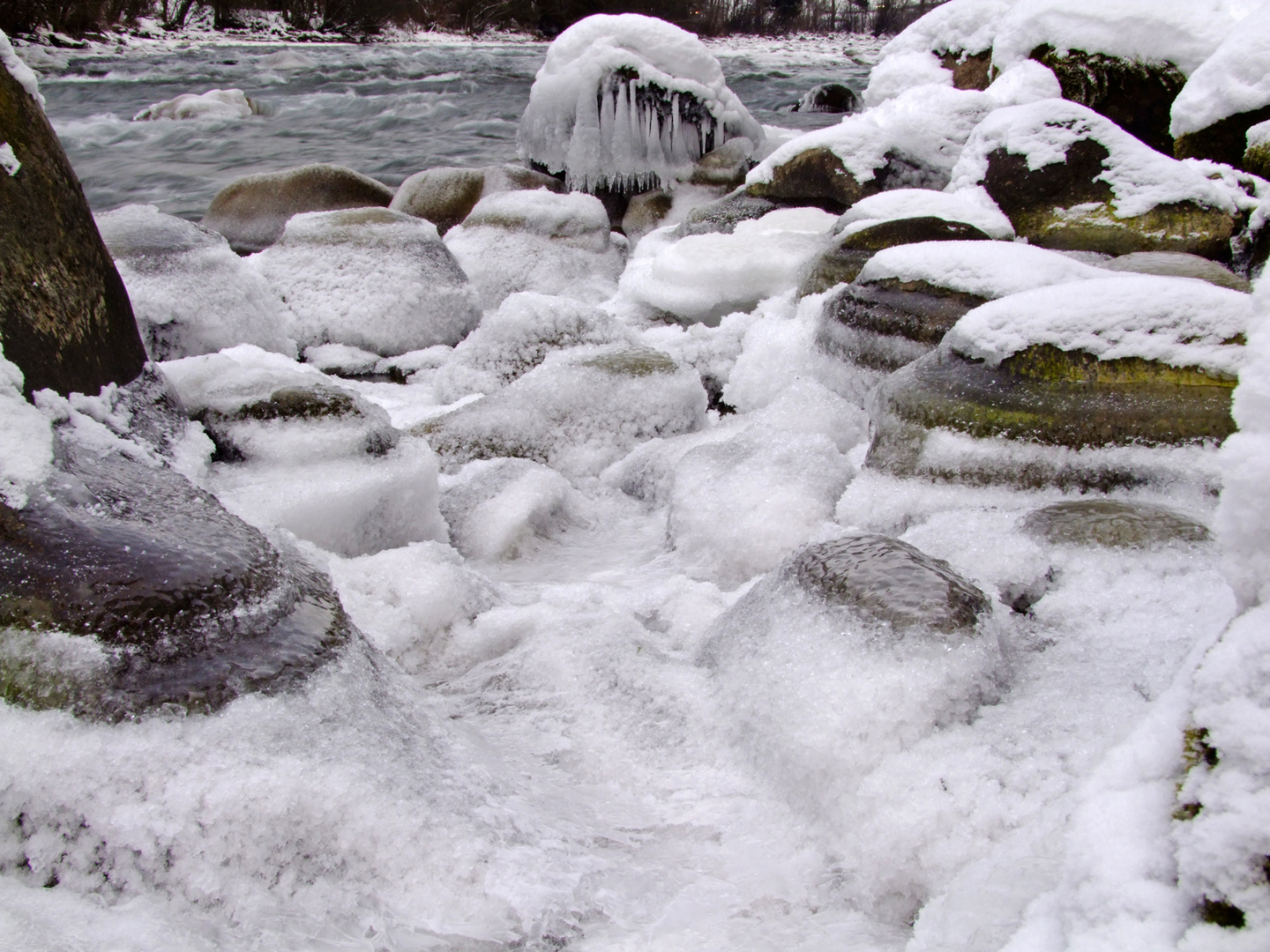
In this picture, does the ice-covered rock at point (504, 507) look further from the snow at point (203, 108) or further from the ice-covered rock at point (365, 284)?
the snow at point (203, 108)

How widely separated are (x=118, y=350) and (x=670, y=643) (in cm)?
136

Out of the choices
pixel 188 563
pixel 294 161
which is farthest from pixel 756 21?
pixel 188 563

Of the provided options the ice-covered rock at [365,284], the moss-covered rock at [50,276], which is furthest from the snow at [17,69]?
the ice-covered rock at [365,284]

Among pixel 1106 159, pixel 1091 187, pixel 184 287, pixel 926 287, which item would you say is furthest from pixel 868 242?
pixel 184 287

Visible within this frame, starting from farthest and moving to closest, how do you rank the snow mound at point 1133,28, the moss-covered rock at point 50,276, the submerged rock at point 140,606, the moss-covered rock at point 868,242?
1. the snow mound at point 1133,28
2. the moss-covered rock at point 868,242
3. the moss-covered rock at point 50,276
4. the submerged rock at point 140,606

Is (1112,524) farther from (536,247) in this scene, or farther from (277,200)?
(277,200)

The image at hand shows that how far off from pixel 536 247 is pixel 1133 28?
404cm

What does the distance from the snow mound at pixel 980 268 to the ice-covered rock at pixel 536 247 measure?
2563 mm

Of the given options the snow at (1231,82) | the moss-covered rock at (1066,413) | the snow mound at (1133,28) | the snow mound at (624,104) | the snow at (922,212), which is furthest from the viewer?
the snow mound at (624,104)

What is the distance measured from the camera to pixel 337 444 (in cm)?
235

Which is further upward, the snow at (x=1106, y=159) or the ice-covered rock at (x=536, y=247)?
the snow at (x=1106, y=159)

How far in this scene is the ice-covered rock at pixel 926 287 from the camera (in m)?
3.07

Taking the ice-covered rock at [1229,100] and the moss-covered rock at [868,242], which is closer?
the moss-covered rock at [868,242]

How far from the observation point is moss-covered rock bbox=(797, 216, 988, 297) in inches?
157
